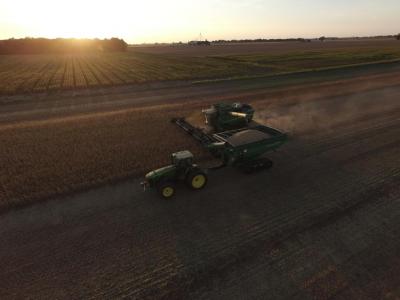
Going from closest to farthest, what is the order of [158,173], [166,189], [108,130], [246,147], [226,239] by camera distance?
[226,239] < [166,189] < [158,173] < [246,147] < [108,130]

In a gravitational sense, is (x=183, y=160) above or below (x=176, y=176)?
above

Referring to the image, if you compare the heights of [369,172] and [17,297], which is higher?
[369,172]

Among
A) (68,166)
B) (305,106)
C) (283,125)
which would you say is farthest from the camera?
(305,106)

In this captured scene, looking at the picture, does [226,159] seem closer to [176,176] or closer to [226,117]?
[176,176]

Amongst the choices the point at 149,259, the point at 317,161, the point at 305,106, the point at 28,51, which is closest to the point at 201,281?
the point at 149,259

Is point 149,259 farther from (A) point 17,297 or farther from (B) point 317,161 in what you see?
(B) point 317,161

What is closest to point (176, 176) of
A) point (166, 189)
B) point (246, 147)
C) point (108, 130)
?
point (166, 189)

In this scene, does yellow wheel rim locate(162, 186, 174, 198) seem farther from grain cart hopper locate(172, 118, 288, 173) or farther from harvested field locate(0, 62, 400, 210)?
grain cart hopper locate(172, 118, 288, 173)

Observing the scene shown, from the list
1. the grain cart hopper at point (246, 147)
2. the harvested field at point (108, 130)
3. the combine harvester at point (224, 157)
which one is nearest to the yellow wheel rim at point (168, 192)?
the combine harvester at point (224, 157)
